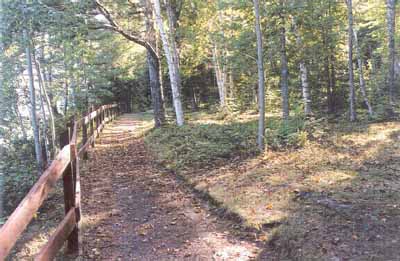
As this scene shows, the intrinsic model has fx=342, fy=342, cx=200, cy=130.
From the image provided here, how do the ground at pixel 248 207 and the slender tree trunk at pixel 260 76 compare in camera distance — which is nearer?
the ground at pixel 248 207

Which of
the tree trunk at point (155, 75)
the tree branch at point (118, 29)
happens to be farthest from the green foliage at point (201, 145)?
the tree branch at point (118, 29)

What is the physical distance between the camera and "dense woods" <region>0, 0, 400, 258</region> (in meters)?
8.85

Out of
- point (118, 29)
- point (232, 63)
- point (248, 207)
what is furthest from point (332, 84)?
point (248, 207)

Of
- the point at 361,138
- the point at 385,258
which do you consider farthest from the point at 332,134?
the point at 385,258

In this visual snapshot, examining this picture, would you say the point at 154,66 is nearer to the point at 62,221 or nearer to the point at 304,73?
the point at 304,73

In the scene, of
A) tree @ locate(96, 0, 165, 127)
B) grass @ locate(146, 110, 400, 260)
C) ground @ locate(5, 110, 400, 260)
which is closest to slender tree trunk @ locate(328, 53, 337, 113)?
grass @ locate(146, 110, 400, 260)

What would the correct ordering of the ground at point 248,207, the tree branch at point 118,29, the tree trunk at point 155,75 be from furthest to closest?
the tree trunk at point 155,75
the tree branch at point 118,29
the ground at point 248,207

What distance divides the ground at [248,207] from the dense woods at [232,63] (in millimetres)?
959

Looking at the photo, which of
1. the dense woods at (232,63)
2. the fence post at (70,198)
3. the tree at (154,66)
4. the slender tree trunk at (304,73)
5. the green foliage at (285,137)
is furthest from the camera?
the tree at (154,66)

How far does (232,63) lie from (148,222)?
23.9 ft

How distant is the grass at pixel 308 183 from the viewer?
12.6ft

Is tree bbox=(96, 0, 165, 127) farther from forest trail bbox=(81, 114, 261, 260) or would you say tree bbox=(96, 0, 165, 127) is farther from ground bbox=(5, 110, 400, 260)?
forest trail bbox=(81, 114, 261, 260)

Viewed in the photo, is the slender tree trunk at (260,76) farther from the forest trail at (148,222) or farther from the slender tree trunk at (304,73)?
the slender tree trunk at (304,73)

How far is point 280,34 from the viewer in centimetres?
1018
